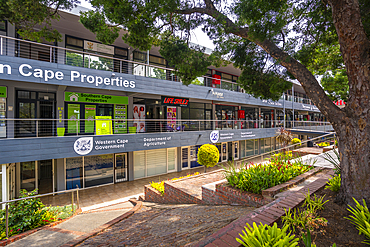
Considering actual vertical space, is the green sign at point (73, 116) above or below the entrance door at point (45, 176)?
above

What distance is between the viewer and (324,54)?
10.0m

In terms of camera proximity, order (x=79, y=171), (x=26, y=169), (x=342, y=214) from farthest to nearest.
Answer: (x=79, y=171)
(x=26, y=169)
(x=342, y=214)

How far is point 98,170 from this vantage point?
1323cm

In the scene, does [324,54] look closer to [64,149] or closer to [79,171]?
[64,149]

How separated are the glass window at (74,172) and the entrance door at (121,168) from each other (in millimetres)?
2331

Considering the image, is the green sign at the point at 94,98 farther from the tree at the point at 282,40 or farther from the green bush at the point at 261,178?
the green bush at the point at 261,178

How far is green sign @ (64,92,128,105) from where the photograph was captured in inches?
477

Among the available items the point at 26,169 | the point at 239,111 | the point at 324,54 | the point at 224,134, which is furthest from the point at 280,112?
the point at 26,169

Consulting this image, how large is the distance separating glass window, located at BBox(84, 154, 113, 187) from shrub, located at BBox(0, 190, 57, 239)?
659cm

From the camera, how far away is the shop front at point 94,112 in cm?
1194

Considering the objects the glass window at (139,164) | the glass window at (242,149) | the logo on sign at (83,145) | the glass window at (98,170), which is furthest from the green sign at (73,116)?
the glass window at (242,149)

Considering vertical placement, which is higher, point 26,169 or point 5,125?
point 5,125

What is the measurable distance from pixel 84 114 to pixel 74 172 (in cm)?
374

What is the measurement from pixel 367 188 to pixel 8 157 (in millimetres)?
11888
